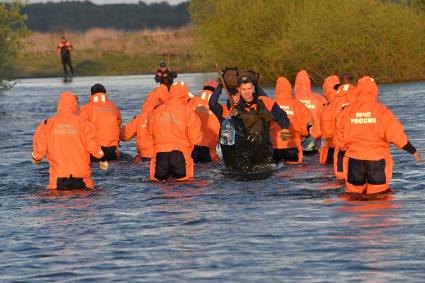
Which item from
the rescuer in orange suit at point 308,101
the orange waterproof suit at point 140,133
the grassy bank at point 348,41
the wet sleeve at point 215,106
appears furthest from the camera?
Answer: the grassy bank at point 348,41

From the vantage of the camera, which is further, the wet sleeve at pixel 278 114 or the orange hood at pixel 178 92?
the wet sleeve at pixel 278 114

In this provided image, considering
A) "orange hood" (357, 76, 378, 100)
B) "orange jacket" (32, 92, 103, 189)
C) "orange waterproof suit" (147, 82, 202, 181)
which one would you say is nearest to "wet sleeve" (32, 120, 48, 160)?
"orange jacket" (32, 92, 103, 189)

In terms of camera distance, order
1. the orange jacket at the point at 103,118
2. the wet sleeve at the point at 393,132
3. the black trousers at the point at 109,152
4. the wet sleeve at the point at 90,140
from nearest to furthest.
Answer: the wet sleeve at the point at 393,132 → the wet sleeve at the point at 90,140 → the orange jacket at the point at 103,118 → the black trousers at the point at 109,152

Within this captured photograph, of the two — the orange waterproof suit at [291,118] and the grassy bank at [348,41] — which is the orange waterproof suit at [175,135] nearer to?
the orange waterproof suit at [291,118]

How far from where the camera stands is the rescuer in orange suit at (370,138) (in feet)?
49.5

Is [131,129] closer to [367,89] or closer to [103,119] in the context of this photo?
[103,119]

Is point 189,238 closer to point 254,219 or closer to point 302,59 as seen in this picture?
point 254,219

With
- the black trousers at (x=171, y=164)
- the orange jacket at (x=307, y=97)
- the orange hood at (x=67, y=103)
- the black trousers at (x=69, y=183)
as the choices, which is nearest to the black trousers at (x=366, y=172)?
the black trousers at (x=171, y=164)

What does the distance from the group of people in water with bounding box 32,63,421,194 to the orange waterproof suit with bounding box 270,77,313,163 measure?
2cm

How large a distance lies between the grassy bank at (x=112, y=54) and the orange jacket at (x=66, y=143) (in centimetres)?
5386

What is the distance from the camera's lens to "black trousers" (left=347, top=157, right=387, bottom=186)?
1529cm

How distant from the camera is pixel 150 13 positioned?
164 meters

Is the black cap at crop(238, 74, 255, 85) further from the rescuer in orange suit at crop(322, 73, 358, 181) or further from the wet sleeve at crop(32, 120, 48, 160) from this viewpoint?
the wet sleeve at crop(32, 120, 48, 160)

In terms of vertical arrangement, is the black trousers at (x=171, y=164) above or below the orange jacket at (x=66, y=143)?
below
